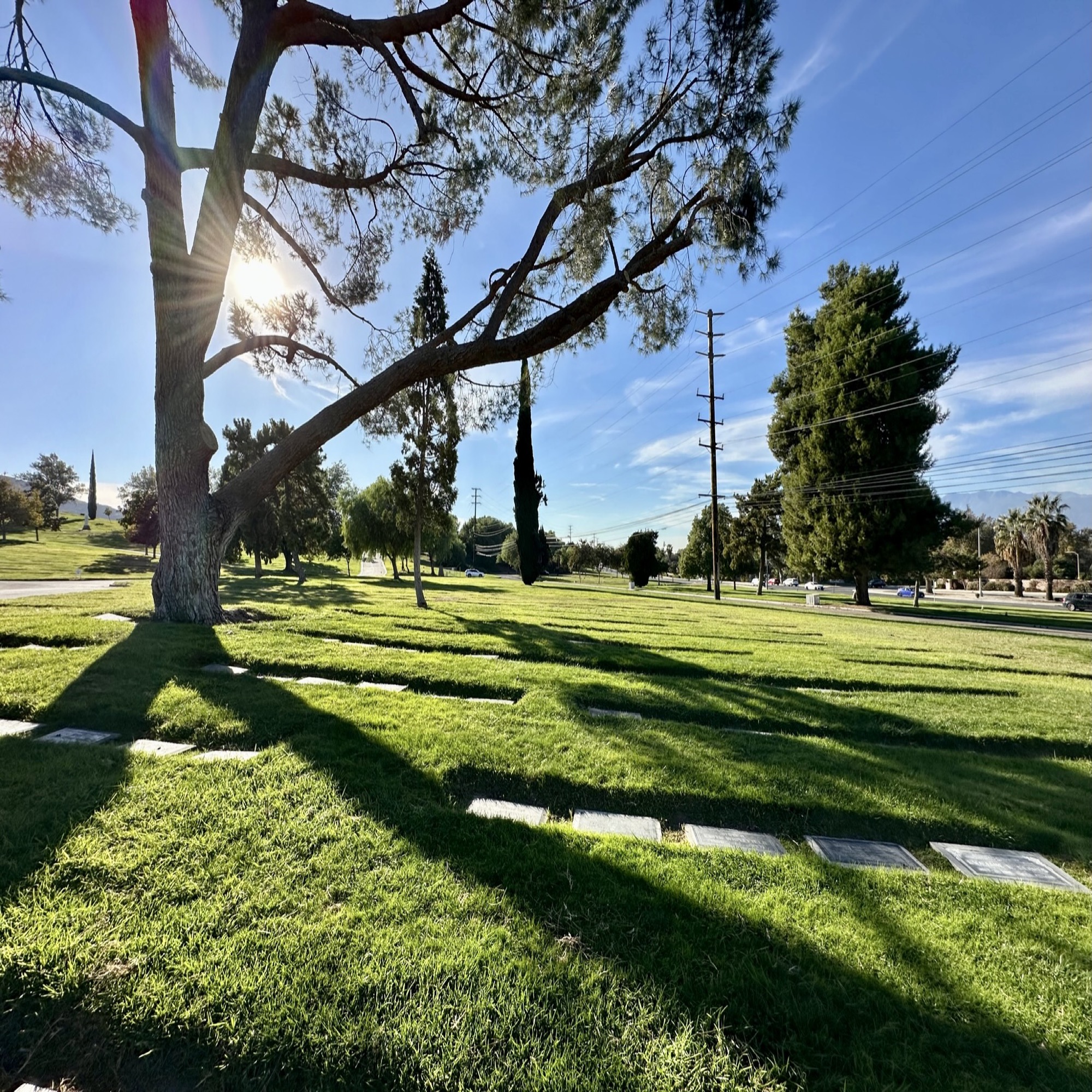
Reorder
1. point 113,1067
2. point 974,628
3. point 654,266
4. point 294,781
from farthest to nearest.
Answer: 1. point 974,628
2. point 654,266
3. point 294,781
4. point 113,1067

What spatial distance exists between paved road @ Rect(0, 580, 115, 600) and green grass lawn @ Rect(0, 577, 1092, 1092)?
9509 mm

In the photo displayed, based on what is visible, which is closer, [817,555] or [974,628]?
[974,628]

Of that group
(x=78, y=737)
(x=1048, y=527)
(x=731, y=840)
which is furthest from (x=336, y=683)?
(x=1048, y=527)

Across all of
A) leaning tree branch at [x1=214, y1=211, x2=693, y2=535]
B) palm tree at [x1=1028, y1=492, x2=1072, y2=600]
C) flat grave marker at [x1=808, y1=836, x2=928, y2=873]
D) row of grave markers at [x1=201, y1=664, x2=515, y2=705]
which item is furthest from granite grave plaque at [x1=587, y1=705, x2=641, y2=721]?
palm tree at [x1=1028, y1=492, x2=1072, y2=600]

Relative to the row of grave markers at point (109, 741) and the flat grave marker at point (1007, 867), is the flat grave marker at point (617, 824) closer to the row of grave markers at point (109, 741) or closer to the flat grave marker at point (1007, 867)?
the flat grave marker at point (1007, 867)

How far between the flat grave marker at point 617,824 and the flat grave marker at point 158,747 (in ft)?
7.22

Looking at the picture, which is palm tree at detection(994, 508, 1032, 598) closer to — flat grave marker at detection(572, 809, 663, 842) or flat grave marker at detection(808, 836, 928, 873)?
flat grave marker at detection(808, 836, 928, 873)

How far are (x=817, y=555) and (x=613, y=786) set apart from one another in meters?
22.7

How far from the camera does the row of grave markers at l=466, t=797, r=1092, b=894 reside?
6.87 feet

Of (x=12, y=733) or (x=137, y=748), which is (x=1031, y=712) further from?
(x=12, y=733)

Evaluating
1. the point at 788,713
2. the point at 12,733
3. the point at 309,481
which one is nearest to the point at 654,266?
the point at 788,713

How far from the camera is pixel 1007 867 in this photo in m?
2.18

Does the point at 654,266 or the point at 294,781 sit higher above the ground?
the point at 654,266

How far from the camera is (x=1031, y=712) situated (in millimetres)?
4527
